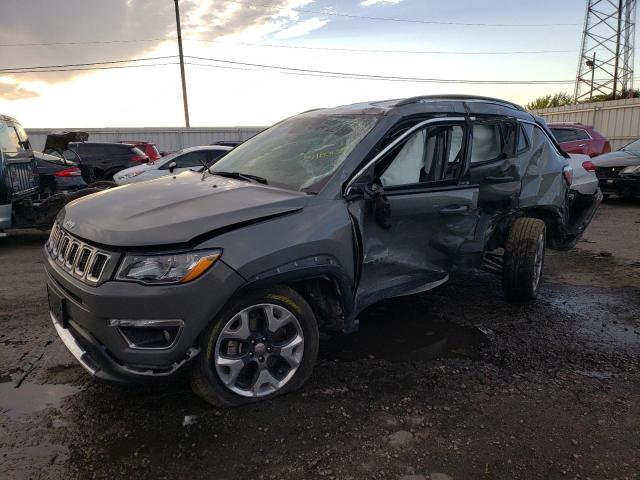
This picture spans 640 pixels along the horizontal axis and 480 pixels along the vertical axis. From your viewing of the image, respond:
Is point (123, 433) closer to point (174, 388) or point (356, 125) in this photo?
point (174, 388)

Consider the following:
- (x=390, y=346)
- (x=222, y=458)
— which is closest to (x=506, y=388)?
(x=390, y=346)

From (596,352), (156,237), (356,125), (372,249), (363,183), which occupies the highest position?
(356,125)

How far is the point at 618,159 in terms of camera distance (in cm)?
1152

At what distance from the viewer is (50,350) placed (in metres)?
3.72

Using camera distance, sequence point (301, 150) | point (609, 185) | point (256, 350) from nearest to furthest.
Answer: point (256, 350) → point (301, 150) → point (609, 185)

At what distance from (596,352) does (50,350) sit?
4.09 metres

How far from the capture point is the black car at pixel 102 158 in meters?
13.3

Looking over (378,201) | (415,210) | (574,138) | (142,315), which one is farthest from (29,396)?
(574,138)

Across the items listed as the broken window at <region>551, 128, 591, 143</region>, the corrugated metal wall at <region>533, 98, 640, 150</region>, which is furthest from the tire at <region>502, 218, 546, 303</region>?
the corrugated metal wall at <region>533, 98, 640, 150</region>

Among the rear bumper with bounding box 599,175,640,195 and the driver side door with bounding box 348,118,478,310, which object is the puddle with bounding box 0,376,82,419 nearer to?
the driver side door with bounding box 348,118,478,310

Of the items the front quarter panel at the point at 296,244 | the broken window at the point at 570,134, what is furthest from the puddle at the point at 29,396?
the broken window at the point at 570,134

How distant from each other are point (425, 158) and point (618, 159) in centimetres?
991

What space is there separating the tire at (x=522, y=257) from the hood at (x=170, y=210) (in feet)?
7.64

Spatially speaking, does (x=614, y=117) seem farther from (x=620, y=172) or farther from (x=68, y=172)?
(x=68, y=172)
